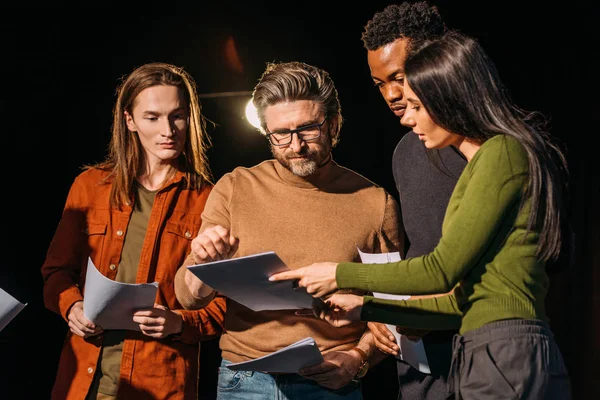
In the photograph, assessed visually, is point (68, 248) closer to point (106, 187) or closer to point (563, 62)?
point (106, 187)

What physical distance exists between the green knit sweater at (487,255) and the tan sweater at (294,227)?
23.7 inches

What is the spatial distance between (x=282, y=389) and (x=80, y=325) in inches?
28.8

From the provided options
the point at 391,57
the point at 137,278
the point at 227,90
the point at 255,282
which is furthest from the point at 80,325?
the point at 227,90

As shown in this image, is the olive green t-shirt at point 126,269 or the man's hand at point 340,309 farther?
the olive green t-shirt at point 126,269

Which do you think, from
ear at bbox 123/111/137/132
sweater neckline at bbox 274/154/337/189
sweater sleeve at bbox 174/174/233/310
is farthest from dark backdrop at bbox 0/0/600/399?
sweater neckline at bbox 274/154/337/189

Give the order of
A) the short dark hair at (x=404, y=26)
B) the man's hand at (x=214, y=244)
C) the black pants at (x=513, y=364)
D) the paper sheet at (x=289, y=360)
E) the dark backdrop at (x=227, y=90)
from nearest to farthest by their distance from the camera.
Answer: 1. the black pants at (x=513, y=364)
2. the paper sheet at (x=289, y=360)
3. the man's hand at (x=214, y=244)
4. the short dark hair at (x=404, y=26)
5. the dark backdrop at (x=227, y=90)

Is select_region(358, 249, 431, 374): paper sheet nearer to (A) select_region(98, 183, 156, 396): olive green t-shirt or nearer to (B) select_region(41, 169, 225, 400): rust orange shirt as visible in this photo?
(B) select_region(41, 169, 225, 400): rust orange shirt

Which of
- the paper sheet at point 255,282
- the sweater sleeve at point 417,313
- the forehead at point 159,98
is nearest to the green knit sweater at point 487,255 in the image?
the sweater sleeve at point 417,313

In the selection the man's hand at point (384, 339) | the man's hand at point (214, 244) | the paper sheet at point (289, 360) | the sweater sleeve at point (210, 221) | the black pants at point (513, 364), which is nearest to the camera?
the black pants at point (513, 364)

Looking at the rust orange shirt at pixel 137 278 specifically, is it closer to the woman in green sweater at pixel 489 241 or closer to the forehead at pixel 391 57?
the forehead at pixel 391 57

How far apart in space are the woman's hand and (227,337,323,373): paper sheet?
5.5 inches

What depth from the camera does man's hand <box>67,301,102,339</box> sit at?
2604mm

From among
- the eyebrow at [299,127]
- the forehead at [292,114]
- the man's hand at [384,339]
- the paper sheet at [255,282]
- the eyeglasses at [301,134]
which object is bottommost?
the man's hand at [384,339]

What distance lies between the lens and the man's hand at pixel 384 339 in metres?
2.31
